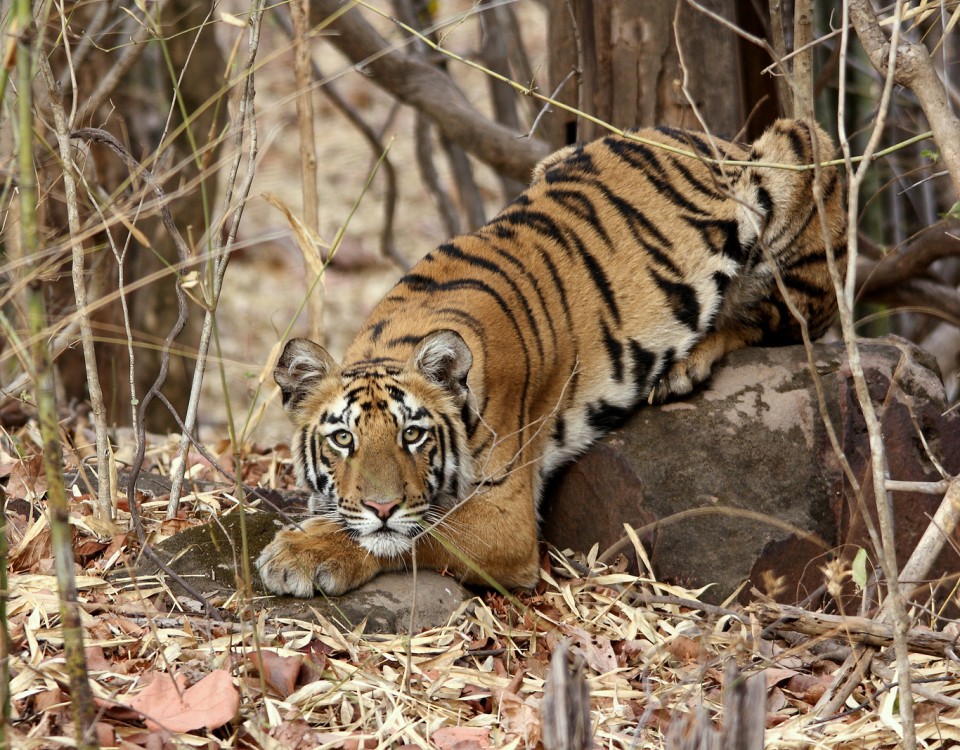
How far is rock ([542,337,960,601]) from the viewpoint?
4.09 meters

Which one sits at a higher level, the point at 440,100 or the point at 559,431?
the point at 440,100

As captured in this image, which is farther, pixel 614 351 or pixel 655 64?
pixel 655 64

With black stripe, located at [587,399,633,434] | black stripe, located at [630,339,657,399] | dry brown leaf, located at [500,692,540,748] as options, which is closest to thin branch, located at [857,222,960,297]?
black stripe, located at [630,339,657,399]

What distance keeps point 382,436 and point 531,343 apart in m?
0.91

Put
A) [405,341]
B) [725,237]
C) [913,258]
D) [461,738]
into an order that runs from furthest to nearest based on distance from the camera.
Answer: [913,258]
[725,237]
[405,341]
[461,738]

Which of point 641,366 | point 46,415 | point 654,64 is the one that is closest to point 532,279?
point 641,366

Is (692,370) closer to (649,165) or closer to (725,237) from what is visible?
(725,237)

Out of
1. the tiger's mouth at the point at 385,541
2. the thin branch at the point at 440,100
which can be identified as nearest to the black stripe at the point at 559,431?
the tiger's mouth at the point at 385,541

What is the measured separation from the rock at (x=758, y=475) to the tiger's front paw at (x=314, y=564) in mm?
979

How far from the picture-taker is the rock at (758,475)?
4090 millimetres

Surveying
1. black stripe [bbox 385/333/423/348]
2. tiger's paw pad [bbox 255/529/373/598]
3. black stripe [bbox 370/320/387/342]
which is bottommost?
tiger's paw pad [bbox 255/529/373/598]

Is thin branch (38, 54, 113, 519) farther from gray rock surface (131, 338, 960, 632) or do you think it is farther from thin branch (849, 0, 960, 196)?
thin branch (849, 0, 960, 196)

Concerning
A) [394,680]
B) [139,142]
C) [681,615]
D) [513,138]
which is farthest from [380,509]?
[139,142]

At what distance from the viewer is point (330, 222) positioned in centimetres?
1346
